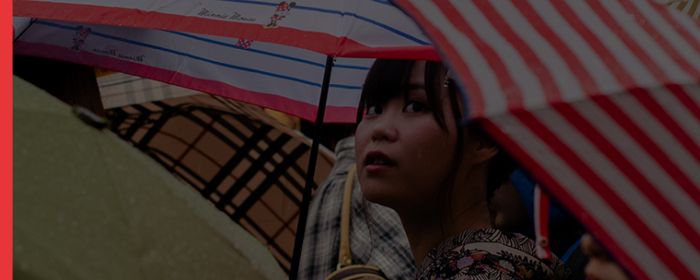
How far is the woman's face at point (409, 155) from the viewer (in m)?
2.07

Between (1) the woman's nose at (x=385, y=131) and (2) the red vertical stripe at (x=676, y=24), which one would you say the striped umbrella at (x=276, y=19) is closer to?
(1) the woman's nose at (x=385, y=131)

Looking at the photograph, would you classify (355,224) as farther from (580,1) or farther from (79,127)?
(79,127)

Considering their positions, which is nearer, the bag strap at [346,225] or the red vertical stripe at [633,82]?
the red vertical stripe at [633,82]

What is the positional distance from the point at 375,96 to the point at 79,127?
113 cm

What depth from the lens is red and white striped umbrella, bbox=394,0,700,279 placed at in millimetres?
1222

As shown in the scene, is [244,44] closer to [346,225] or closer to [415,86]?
[346,225]

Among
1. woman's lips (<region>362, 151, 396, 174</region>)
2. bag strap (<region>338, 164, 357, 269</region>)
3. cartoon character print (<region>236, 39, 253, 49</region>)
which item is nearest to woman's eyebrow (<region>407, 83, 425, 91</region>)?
woman's lips (<region>362, 151, 396, 174</region>)

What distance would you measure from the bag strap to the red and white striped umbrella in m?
1.27

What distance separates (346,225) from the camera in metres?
2.72

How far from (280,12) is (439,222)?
744mm

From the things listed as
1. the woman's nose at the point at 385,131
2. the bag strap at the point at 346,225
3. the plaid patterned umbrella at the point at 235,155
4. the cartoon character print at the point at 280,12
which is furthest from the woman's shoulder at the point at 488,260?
the plaid patterned umbrella at the point at 235,155

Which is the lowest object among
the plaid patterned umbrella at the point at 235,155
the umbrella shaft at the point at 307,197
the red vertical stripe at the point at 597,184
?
the plaid patterned umbrella at the point at 235,155

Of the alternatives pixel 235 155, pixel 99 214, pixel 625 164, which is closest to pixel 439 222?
pixel 625 164

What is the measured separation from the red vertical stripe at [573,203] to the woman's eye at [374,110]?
1025 millimetres
